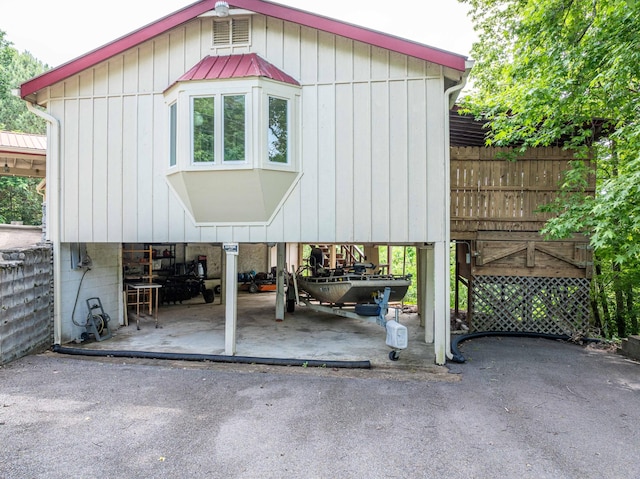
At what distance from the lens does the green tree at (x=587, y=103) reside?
15.0 ft

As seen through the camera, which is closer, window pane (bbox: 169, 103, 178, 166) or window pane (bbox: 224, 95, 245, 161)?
Result: window pane (bbox: 224, 95, 245, 161)

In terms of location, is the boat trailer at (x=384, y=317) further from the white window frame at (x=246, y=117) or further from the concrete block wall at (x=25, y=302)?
the concrete block wall at (x=25, y=302)

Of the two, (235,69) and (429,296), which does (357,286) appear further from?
(235,69)

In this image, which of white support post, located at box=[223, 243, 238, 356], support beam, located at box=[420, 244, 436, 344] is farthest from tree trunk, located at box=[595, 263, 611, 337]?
white support post, located at box=[223, 243, 238, 356]

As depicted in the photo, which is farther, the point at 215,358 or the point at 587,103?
the point at 587,103

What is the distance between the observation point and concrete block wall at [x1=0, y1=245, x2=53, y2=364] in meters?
4.89

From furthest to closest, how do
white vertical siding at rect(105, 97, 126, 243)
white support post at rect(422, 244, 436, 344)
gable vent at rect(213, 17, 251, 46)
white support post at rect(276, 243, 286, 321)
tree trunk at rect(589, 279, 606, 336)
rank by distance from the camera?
white support post at rect(276, 243, 286, 321)
tree trunk at rect(589, 279, 606, 336)
white support post at rect(422, 244, 436, 344)
white vertical siding at rect(105, 97, 126, 243)
gable vent at rect(213, 17, 251, 46)

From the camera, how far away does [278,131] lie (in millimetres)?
5168

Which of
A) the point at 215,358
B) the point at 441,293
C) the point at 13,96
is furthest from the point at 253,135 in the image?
the point at 13,96

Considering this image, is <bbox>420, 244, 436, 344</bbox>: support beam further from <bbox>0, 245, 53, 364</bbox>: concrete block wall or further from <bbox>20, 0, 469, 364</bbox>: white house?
<bbox>0, 245, 53, 364</bbox>: concrete block wall

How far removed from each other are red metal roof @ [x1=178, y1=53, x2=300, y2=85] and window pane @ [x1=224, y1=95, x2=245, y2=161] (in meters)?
0.36

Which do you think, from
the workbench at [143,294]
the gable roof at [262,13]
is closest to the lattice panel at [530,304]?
the gable roof at [262,13]

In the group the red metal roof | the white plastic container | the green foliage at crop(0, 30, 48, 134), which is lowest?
the white plastic container

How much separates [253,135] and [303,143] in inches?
29.9
